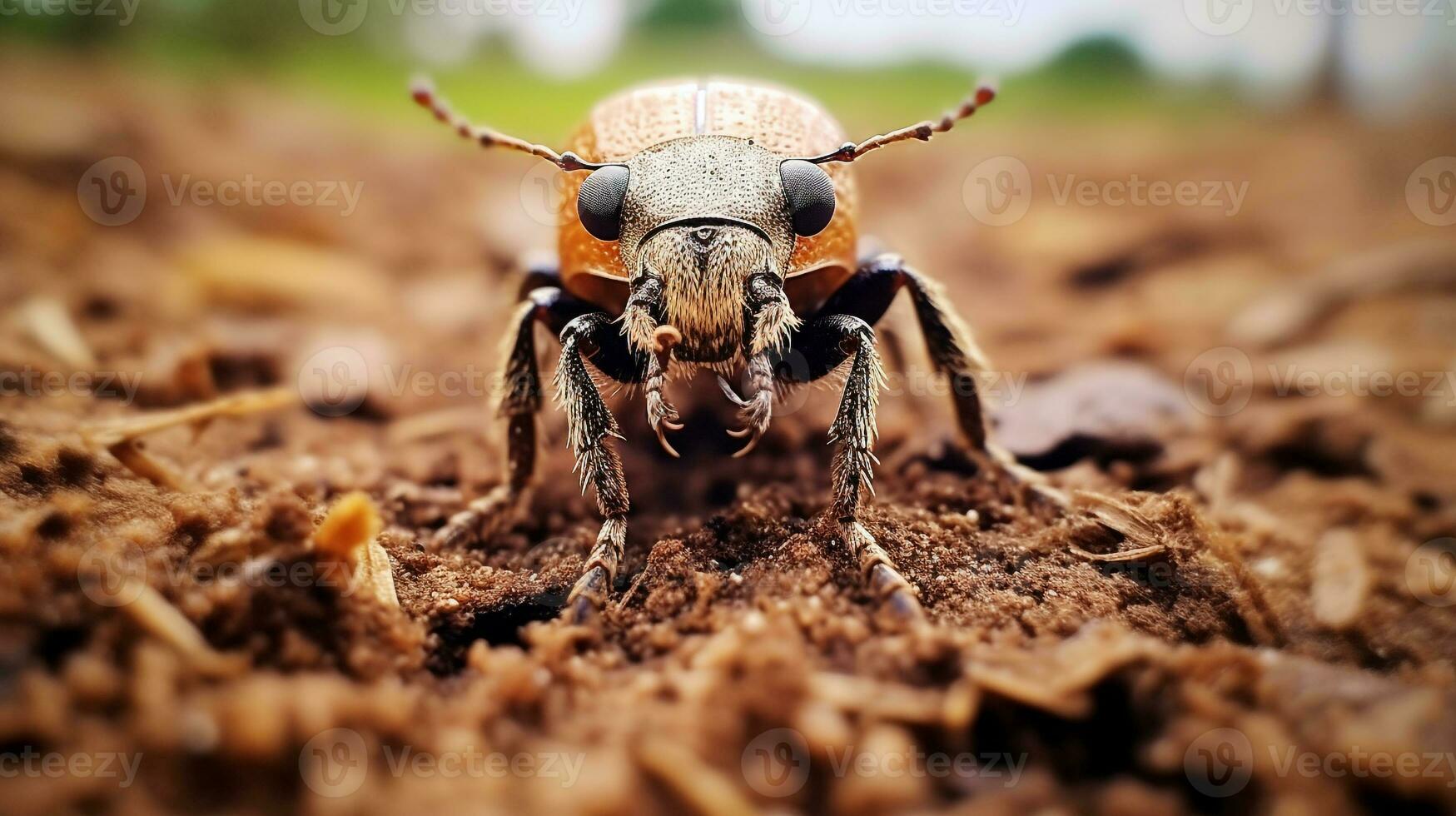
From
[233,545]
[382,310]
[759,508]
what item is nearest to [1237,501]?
[759,508]

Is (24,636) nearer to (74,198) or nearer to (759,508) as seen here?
(759,508)

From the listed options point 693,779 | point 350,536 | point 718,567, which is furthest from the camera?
point 718,567

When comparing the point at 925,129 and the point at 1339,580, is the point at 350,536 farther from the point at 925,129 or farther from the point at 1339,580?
the point at 1339,580

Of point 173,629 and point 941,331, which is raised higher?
point 941,331

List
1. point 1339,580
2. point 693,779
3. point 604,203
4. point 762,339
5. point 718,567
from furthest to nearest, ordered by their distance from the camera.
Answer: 1. point 604,203
2. point 1339,580
3. point 762,339
4. point 718,567
5. point 693,779

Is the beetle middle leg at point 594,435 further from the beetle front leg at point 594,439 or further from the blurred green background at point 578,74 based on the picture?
the blurred green background at point 578,74

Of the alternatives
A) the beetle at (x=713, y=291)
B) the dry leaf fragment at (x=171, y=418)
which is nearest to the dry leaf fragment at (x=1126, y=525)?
the beetle at (x=713, y=291)

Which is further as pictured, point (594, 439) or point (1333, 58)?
point (1333, 58)

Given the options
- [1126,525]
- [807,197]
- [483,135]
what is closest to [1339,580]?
[1126,525]
